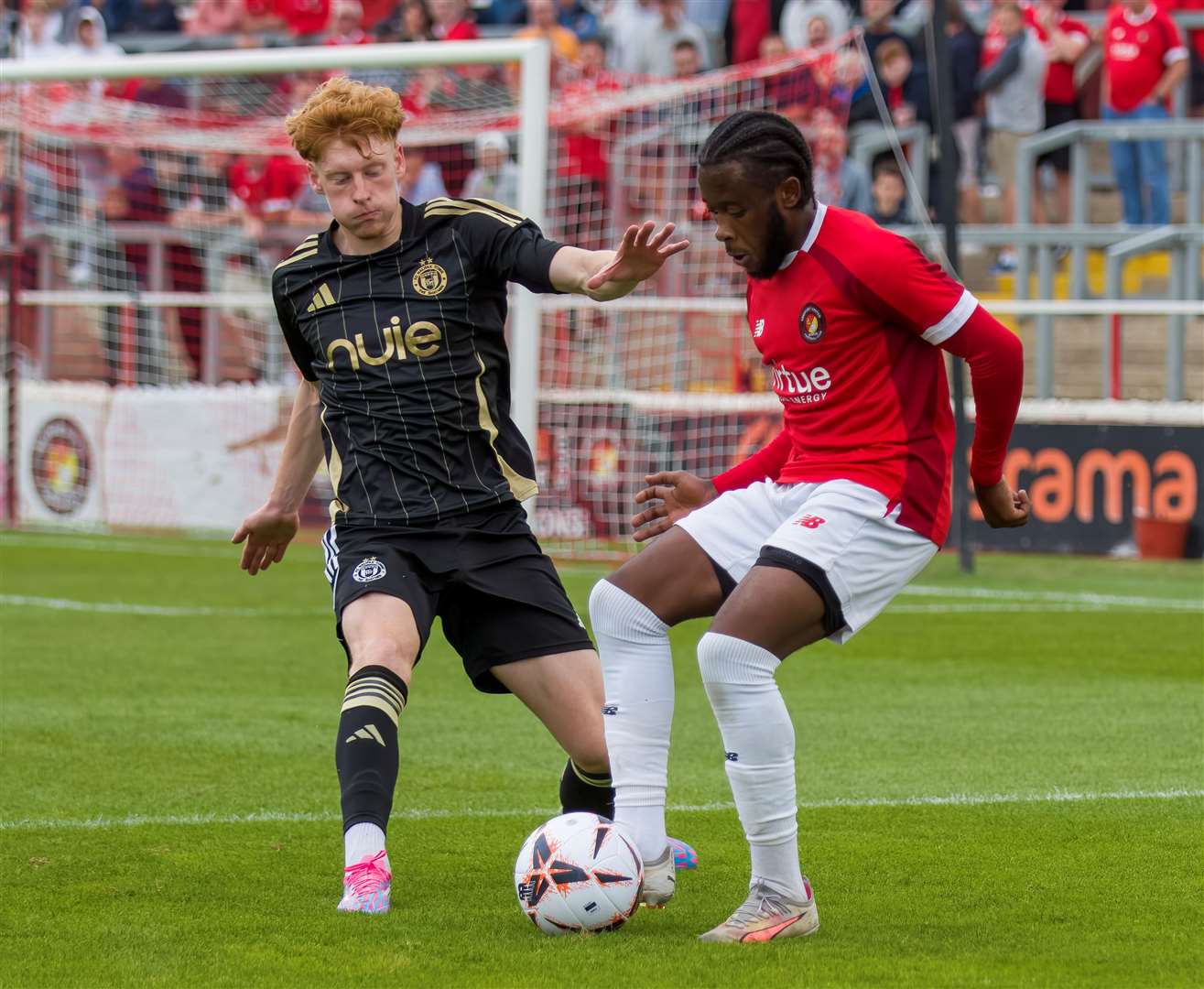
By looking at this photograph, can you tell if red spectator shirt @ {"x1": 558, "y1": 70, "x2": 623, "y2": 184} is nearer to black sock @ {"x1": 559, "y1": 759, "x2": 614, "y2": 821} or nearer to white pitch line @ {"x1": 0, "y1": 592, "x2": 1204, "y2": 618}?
white pitch line @ {"x1": 0, "y1": 592, "x2": 1204, "y2": 618}

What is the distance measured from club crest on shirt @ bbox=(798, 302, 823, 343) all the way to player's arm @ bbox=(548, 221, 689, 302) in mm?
317

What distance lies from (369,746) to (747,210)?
60.6 inches

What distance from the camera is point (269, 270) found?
17.7 metres

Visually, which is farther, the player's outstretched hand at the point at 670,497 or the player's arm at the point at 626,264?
the player's outstretched hand at the point at 670,497

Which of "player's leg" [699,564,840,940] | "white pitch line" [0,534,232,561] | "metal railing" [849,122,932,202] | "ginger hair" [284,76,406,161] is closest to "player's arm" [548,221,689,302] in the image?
"ginger hair" [284,76,406,161]

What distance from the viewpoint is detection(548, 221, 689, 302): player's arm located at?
182 inches

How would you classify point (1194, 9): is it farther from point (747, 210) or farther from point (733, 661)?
point (733, 661)

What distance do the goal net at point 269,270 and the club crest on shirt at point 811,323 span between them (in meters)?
8.83

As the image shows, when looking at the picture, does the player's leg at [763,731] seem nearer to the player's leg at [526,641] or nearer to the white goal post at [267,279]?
the player's leg at [526,641]

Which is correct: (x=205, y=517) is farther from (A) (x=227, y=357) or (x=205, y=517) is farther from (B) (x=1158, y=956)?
(B) (x=1158, y=956)

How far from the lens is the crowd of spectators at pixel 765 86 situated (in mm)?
16688

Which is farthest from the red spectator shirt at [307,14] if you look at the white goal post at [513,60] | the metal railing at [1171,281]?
the metal railing at [1171,281]

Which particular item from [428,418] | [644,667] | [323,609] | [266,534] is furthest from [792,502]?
[323,609]

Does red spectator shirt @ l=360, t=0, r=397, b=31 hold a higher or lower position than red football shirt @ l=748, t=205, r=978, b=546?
higher
